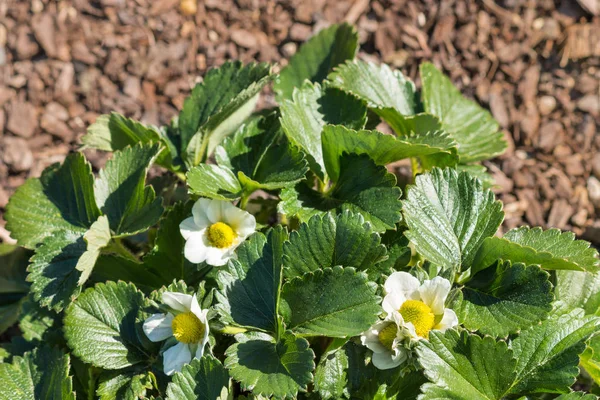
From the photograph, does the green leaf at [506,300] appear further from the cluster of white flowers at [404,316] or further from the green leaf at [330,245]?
the green leaf at [330,245]

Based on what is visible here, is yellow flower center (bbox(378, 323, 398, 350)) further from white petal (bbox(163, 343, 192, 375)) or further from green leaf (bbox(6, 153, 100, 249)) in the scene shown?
green leaf (bbox(6, 153, 100, 249))

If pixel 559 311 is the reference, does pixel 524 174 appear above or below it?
below

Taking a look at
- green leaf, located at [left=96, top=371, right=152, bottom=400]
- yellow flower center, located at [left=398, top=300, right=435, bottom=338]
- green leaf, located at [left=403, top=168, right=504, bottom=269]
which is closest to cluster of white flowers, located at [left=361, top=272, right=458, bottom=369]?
yellow flower center, located at [left=398, top=300, right=435, bottom=338]

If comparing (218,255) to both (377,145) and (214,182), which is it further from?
(377,145)

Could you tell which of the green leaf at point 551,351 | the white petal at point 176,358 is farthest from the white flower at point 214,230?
the green leaf at point 551,351

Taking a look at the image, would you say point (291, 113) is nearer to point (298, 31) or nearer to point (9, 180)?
point (298, 31)

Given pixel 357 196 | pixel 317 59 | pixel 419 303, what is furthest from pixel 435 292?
pixel 317 59

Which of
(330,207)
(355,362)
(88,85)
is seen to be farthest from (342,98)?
(88,85)
